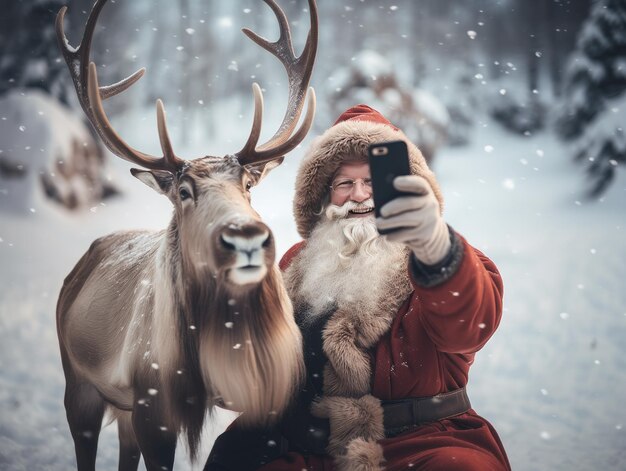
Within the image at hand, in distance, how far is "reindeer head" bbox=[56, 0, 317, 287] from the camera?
1.35 metres

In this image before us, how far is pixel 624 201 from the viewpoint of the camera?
5.61 metres

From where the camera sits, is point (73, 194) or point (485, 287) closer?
→ point (485, 287)

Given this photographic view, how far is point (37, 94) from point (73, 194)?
0.95 meters

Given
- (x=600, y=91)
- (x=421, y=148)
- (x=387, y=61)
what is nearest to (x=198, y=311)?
(x=421, y=148)

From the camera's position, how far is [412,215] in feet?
4.00

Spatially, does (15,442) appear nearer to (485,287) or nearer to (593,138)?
(485,287)

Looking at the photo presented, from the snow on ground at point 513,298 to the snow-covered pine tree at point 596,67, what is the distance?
39 centimetres

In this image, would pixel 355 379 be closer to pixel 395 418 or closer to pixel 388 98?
pixel 395 418

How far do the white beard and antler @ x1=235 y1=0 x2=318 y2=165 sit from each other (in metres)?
0.30

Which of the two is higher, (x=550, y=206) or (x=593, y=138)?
(x=593, y=138)

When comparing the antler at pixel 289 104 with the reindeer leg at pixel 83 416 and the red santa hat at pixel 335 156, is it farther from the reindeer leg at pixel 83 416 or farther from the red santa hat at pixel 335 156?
the reindeer leg at pixel 83 416

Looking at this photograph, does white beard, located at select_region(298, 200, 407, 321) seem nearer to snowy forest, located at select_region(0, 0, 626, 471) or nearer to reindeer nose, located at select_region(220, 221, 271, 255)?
reindeer nose, located at select_region(220, 221, 271, 255)

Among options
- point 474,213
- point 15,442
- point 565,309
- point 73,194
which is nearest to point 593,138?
point 474,213

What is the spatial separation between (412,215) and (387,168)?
0.12 metres
